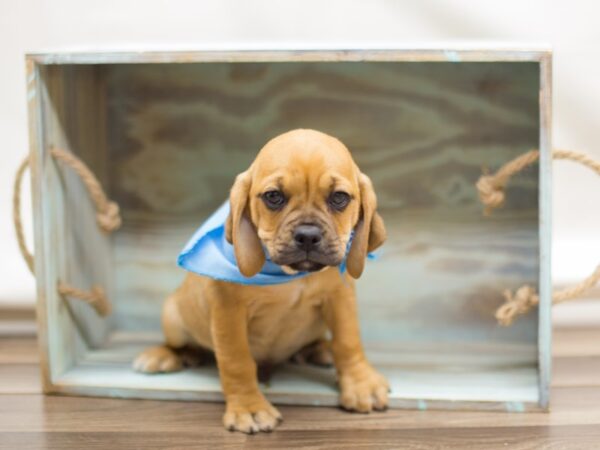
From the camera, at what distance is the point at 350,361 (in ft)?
7.20

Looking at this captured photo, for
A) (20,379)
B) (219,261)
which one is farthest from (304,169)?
(20,379)

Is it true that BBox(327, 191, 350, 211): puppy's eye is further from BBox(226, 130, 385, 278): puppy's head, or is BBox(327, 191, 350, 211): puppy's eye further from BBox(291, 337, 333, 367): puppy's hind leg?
BBox(291, 337, 333, 367): puppy's hind leg

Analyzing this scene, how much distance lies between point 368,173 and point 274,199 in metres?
0.72

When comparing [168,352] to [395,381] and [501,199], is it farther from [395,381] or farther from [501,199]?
[501,199]

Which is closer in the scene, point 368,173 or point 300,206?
point 300,206

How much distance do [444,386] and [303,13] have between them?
1052mm

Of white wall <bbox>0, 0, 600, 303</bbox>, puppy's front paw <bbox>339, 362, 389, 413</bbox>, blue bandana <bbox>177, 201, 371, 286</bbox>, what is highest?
white wall <bbox>0, 0, 600, 303</bbox>

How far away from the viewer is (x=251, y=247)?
197 centimetres

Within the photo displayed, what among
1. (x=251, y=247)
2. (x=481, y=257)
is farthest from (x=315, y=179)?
(x=481, y=257)

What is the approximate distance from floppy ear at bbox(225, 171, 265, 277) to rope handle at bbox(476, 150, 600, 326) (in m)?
0.60

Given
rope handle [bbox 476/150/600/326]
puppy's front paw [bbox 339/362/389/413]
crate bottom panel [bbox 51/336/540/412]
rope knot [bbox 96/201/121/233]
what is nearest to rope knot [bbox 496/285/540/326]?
rope handle [bbox 476/150/600/326]

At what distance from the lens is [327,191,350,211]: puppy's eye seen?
1.91 metres

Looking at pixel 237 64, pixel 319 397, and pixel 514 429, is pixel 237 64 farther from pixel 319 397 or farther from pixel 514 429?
pixel 514 429

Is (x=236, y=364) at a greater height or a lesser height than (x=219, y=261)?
lesser
